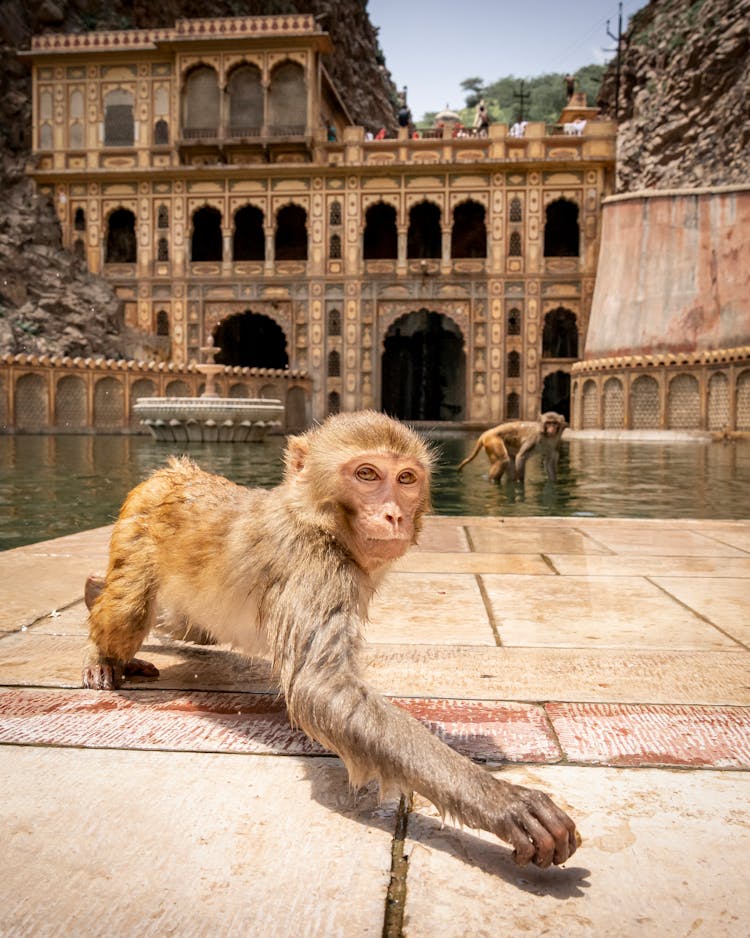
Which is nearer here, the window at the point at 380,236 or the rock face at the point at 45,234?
the rock face at the point at 45,234

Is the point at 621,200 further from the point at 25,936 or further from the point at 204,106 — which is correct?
the point at 25,936

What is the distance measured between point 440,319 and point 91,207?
15415mm

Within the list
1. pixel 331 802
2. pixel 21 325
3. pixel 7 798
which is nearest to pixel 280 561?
pixel 331 802

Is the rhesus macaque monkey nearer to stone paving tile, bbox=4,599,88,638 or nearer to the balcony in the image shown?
stone paving tile, bbox=4,599,88,638

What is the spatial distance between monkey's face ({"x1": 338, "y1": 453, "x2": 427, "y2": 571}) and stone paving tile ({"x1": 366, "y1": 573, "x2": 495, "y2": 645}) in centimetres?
70

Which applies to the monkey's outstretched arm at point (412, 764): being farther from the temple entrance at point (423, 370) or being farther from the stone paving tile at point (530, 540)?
the temple entrance at point (423, 370)

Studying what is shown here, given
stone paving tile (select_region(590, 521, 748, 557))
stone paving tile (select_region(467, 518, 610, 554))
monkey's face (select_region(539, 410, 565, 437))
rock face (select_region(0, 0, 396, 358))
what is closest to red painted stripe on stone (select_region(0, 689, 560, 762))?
stone paving tile (select_region(467, 518, 610, 554))

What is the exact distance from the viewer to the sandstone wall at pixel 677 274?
26.2 meters

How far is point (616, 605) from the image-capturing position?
339 centimetres

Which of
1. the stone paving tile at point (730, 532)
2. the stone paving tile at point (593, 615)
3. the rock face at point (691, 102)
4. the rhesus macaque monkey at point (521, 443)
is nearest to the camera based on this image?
the stone paving tile at point (593, 615)

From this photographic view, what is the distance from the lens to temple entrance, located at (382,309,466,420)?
38.3 metres

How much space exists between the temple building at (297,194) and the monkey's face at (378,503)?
2983 centimetres

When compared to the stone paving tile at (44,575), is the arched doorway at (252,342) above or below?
above

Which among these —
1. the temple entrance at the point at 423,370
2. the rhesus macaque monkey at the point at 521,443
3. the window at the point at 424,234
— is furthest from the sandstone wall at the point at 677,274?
the rhesus macaque monkey at the point at 521,443
